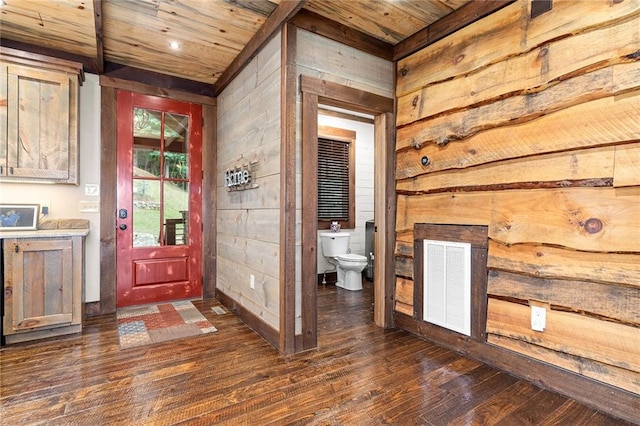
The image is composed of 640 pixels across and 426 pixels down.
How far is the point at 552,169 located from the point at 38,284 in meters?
3.83

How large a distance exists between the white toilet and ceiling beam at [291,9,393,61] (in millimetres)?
2436

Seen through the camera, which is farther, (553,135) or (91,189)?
(91,189)

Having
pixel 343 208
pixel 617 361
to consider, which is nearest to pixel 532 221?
pixel 617 361

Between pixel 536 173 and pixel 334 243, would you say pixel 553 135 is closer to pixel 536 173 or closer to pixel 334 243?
pixel 536 173

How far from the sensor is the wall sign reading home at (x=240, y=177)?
2.97 meters

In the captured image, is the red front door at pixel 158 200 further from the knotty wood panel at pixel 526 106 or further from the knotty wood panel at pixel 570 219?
the knotty wood panel at pixel 570 219

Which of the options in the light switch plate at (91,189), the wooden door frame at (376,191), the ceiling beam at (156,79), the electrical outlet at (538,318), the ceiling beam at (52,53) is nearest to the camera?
the electrical outlet at (538,318)

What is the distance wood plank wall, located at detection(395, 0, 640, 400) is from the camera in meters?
1.69

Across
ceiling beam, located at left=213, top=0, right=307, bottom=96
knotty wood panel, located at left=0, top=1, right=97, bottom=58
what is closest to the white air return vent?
ceiling beam, located at left=213, top=0, right=307, bottom=96

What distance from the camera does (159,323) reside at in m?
3.04

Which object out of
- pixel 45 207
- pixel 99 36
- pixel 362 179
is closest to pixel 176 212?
pixel 45 207

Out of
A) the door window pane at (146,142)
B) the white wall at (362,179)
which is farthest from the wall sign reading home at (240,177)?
the white wall at (362,179)

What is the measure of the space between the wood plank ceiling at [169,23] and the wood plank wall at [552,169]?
18.4 inches

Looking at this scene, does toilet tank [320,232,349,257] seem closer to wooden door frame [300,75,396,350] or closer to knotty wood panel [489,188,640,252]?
wooden door frame [300,75,396,350]
